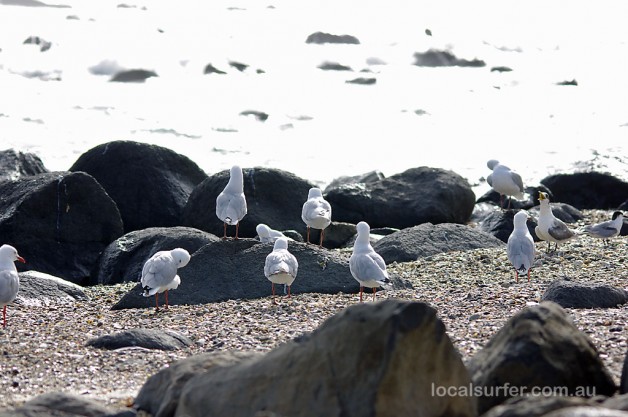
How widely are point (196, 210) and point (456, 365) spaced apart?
36.7 ft

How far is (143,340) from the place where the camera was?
9.27 m

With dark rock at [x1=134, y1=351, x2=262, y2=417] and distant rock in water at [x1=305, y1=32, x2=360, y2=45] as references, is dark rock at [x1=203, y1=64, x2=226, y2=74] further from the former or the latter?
dark rock at [x1=134, y1=351, x2=262, y2=417]

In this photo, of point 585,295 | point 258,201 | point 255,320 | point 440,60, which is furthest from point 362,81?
point 585,295

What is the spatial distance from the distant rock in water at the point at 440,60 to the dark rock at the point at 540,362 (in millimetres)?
32038

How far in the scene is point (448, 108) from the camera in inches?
1283

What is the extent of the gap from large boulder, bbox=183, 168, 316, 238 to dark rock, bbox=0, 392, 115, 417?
33.0ft

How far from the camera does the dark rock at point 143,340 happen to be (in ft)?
30.3

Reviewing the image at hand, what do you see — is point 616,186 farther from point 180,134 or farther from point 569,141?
point 180,134

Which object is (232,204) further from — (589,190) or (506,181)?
(589,190)

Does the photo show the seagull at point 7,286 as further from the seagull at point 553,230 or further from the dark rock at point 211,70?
the dark rock at point 211,70

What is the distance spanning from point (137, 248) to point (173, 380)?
7.99m

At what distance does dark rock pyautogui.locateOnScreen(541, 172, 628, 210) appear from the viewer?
21125 millimetres

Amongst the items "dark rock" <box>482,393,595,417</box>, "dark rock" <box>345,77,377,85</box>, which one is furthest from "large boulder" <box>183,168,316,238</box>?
"dark rock" <box>345,77,377,85</box>

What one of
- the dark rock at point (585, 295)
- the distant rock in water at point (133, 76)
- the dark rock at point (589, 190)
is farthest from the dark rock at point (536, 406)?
the distant rock in water at point (133, 76)
